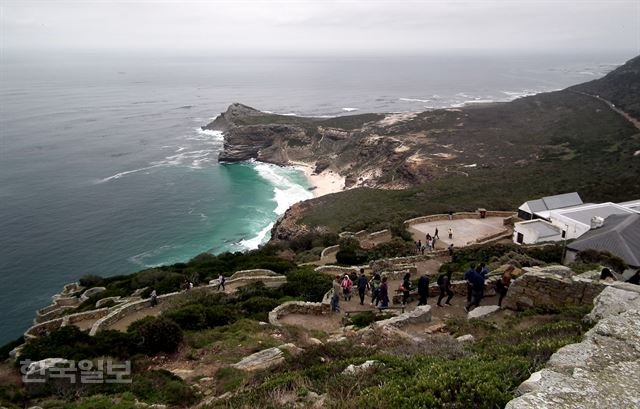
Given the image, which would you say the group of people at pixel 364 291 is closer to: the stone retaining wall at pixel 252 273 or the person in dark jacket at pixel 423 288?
the person in dark jacket at pixel 423 288

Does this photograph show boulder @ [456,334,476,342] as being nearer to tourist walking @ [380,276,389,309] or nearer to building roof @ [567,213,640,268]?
tourist walking @ [380,276,389,309]

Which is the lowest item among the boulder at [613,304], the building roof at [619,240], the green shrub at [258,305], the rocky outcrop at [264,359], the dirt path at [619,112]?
the green shrub at [258,305]

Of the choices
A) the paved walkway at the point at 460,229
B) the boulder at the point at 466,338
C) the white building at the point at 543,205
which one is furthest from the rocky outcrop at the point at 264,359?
the white building at the point at 543,205

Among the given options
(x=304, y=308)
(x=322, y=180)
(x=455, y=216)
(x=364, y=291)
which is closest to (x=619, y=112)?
(x=322, y=180)

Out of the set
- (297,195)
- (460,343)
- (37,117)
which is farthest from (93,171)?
(460,343)

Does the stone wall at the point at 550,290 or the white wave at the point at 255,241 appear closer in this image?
the stone wall at the point at 550,290

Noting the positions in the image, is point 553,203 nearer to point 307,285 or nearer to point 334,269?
point 334,269

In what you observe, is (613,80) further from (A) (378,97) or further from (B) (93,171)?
(B) (93,171)

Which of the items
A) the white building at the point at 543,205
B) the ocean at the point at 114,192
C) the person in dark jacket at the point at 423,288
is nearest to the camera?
the person in dark jacket at the point at 423,288
